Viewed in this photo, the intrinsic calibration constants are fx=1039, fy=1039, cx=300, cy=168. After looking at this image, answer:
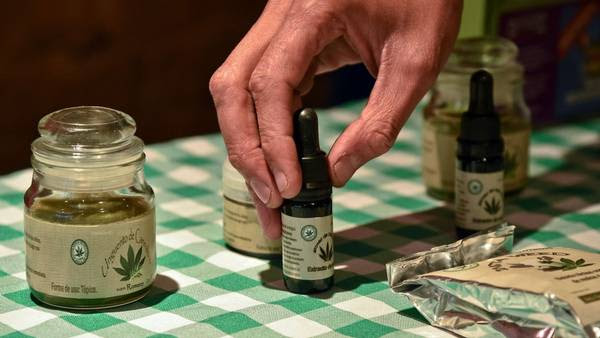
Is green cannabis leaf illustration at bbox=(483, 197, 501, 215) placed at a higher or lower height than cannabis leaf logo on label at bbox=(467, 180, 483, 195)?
lower

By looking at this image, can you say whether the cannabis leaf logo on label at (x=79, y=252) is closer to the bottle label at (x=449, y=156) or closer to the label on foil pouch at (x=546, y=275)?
the label on foil pouch at (x=546, y=275)

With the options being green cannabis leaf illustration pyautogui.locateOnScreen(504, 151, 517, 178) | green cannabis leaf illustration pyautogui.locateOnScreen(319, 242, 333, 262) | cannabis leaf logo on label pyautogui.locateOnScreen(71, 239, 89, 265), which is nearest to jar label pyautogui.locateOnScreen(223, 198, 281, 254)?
green cannabis leaf illustration pyautogui.locateOnScreen(319, 242, 333, 262)

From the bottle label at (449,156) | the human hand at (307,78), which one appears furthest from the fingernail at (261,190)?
the bottle label at (449,156)

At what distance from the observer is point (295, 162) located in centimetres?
102

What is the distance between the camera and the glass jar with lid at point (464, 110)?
1.36m

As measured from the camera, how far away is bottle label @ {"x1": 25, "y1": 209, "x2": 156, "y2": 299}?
0.98m

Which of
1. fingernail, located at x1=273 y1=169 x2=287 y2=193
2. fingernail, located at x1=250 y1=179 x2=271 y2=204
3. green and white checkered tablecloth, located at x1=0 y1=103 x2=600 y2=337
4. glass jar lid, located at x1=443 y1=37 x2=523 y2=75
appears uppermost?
glass jar lid, located at x1=443 y1=37 x2=523 y2=75

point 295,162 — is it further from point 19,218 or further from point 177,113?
point 177,113

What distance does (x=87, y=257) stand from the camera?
98 centimetres

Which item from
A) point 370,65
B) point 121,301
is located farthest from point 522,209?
point 121,301

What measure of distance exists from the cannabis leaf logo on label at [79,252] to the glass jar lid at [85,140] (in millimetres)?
74

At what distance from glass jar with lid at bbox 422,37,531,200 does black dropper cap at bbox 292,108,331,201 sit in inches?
14.0

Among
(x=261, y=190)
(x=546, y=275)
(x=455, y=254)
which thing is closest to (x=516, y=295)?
(x=546, y=275)

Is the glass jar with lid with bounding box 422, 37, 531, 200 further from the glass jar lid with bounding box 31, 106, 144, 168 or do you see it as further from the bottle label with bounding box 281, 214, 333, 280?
the glass jar lid with bounding box 31, 106, 144, 168
